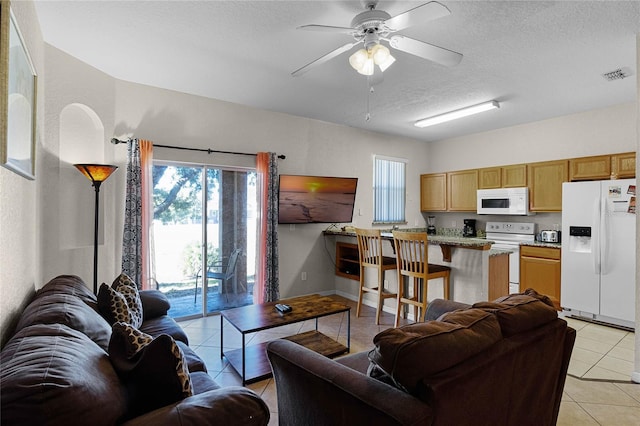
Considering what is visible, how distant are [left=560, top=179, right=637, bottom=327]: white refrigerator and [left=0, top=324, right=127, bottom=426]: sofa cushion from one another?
4757 millimetres

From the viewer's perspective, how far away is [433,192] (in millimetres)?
6438

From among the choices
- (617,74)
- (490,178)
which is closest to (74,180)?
(617,74)

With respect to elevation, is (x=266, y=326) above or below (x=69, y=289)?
below

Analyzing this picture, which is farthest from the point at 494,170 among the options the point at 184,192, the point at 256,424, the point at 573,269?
the point at 256,424

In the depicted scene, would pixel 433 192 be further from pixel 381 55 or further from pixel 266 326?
pixel 266 326

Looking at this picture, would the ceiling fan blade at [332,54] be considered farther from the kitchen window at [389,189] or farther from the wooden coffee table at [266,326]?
the kitchen window at [389,189]

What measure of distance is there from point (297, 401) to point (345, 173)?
4277 millimetres

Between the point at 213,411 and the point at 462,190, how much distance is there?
5783 mm

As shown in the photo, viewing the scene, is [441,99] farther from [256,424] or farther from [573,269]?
[256,424]

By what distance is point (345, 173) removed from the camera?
217 inches

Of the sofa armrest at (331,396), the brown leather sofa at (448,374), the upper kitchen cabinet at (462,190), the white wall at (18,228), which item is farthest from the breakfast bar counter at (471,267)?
the white wall at (18,228)

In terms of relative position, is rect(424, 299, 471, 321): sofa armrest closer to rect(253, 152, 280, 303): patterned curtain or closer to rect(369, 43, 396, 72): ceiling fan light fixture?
rect(369, 43, 396, 72): ceiling fan light fixture

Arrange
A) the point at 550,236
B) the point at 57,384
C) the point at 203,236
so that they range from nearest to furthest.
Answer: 1. the point at 57,384
2. the point at 203,236
3. the point at 550,236

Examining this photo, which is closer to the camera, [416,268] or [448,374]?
[448,374]
